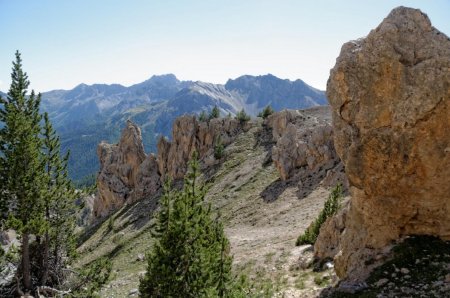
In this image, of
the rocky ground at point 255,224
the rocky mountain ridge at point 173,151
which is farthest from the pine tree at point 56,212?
the rocky mountain ridge at point 173,151

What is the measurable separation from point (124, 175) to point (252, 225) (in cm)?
5514

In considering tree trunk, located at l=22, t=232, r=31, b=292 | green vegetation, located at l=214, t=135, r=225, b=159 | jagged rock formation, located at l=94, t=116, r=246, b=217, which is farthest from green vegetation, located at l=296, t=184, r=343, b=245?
jagged rock formation, located at l=94, t=116, r=246, b=217

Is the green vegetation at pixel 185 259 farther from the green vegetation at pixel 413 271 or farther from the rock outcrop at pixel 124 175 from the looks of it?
the rock outcrop at pixel 124 175

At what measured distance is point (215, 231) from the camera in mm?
20672

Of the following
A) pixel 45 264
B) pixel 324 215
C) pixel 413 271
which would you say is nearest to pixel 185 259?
pixel 413 271

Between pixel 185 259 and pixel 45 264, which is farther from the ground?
pixel 185 259

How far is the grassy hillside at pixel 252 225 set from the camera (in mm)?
26391

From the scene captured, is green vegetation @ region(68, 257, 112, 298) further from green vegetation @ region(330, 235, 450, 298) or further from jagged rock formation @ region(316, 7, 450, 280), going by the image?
jagged rock formation @ region(316, 7, 450, 280)

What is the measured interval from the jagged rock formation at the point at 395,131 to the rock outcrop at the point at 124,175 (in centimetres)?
7302

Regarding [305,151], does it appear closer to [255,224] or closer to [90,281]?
[255,224]

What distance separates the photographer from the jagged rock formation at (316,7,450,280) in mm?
15914

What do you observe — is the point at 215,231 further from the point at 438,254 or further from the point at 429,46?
the point at 429,46

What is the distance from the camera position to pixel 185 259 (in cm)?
1861

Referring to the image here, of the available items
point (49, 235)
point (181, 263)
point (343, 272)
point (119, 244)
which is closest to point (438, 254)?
point (343, 272)
